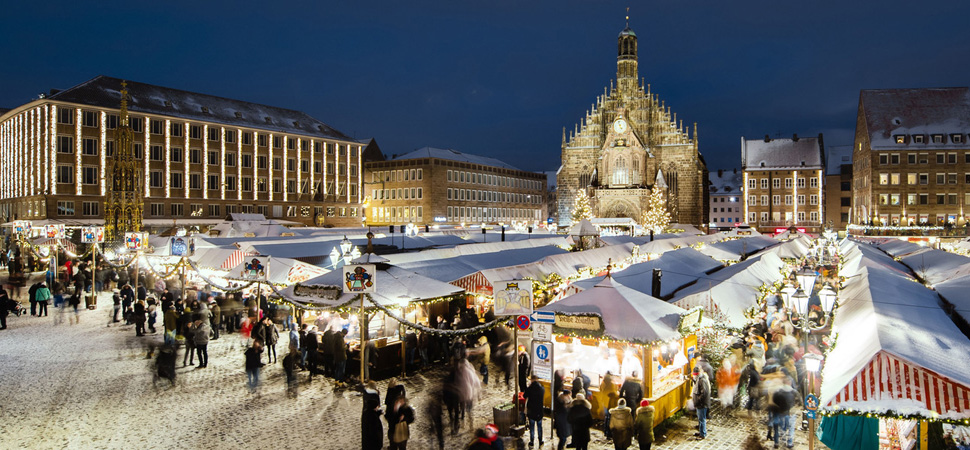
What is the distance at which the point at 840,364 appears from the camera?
803cm

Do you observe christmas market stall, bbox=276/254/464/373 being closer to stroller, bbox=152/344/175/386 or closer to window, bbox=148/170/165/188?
stroller, bbox=152/344/175/386

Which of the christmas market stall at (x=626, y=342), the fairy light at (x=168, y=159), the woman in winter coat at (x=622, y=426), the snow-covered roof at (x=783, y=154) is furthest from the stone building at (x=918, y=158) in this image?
the fairy light at (x=168, y=159)

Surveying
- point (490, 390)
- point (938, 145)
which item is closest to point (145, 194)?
point (490, 390)

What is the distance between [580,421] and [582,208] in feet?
174

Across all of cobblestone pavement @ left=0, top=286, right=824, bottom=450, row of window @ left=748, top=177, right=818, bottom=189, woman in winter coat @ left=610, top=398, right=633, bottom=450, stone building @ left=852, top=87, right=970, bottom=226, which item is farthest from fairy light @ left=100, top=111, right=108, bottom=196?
stone building @ left=852, top=87, right=970, bottom=226

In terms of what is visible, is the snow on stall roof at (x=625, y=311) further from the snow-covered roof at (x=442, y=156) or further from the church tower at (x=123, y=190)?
the snow-covered roof at (x=442, y=156)

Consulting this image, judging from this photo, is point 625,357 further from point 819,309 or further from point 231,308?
point 231,308

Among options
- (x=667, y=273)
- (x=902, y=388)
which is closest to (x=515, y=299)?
(x=902, y=388)

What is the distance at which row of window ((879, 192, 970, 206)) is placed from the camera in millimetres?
57625

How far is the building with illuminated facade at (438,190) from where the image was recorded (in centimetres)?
6844

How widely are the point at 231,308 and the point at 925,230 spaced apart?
169 ft

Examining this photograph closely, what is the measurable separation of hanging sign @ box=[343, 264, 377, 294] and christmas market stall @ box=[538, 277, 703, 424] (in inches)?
136

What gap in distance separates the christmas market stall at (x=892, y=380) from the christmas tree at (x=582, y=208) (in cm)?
5074

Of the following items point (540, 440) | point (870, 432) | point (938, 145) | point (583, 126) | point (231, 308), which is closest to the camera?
point (870, 432)
